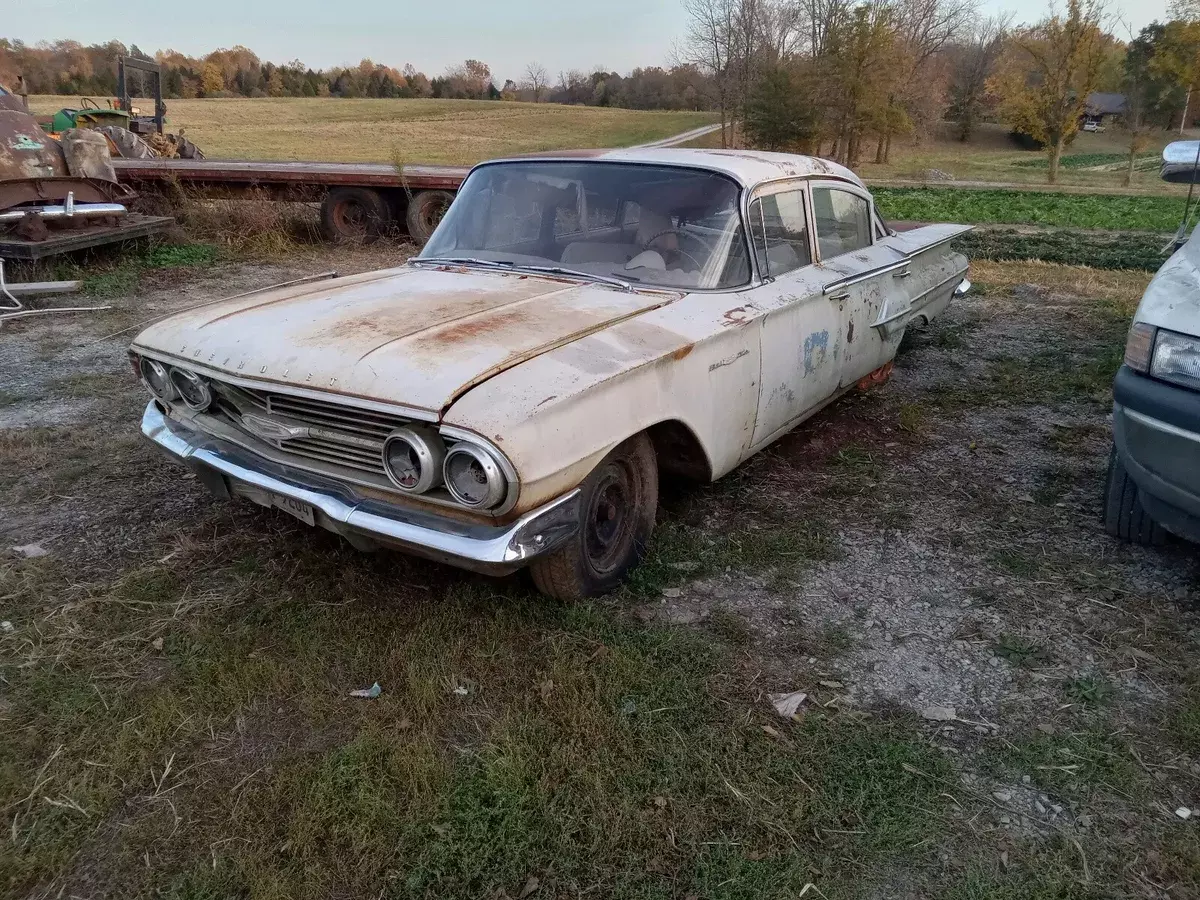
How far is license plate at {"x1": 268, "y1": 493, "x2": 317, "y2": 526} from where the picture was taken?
8.80ft

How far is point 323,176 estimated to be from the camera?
11.0m

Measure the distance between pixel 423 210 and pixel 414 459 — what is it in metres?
9.23

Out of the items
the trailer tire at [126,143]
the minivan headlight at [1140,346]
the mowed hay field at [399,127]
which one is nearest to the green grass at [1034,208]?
the mowed hay field at [399,127]

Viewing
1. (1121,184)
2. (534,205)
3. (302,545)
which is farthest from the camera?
(1121,184)

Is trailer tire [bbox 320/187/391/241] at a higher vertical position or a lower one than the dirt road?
higher

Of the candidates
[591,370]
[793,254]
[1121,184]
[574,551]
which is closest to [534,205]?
[793,254]

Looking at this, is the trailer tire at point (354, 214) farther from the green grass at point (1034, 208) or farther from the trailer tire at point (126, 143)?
the green grass at point (1034, 208)

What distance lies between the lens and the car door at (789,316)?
3496 mm

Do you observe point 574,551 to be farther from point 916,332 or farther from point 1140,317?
point 916,332

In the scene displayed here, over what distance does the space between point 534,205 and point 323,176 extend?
826cm

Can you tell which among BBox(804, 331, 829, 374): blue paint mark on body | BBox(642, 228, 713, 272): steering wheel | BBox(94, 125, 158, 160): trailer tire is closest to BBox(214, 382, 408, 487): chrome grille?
BBox(642, 228, 713, 272): steering wheel

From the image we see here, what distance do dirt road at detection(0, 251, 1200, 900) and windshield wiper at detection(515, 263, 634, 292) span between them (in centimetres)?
103

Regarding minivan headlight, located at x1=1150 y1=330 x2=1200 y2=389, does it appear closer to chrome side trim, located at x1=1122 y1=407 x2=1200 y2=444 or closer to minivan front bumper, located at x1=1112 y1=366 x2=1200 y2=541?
minivan front bumper, located at x1=1112 y1=366 x2=1200 y2=541

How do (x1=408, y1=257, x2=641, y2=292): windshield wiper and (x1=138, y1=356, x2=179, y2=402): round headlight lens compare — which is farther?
(x1=408, y1=257, x2=641, y2=292): windshield wiper
